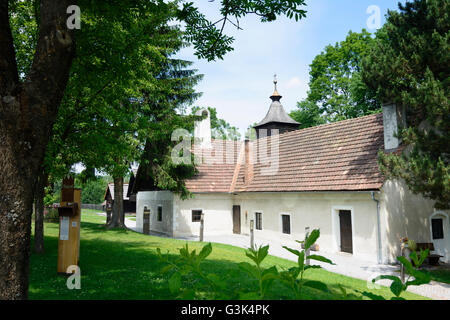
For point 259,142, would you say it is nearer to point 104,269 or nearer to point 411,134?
point 411,134

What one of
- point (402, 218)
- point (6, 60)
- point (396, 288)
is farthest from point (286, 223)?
point (396, 288)

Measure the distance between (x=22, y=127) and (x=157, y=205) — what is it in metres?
23.8

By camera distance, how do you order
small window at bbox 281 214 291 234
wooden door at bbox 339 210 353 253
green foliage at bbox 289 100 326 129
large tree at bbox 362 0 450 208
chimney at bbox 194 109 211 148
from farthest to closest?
green foliage at bbox 289 100 326 129 < chimney at bbox 194 109 211 148 < small window at bbox 281 214 291 234 < wooden door at bbox 339 210 353 253 < large tree at bbox 362 0 450 208

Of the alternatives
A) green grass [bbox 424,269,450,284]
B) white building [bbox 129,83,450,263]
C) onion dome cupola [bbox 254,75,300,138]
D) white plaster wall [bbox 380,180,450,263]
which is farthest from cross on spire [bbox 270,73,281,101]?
green grass [bbox 424,269,450,284]

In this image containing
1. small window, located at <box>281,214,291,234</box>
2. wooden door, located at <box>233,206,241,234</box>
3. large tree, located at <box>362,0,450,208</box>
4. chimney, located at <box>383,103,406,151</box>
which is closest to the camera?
large tree, located at <box>362,0,450,208</box>

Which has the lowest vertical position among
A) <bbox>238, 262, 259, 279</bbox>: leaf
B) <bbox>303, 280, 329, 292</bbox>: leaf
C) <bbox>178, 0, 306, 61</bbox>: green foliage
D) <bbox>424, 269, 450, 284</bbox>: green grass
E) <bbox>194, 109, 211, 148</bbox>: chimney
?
<bbox>424, 269, 450, 284</bbox>: green grass

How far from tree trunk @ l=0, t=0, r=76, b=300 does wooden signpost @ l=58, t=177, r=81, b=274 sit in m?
6.19

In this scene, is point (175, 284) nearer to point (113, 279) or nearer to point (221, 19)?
point (221, 19)

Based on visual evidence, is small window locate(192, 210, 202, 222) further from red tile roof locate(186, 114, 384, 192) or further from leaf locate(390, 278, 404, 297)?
leaf locate(390, 278, 404, 297)

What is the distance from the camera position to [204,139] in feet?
84.2

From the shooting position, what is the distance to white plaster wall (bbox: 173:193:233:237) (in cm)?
2259

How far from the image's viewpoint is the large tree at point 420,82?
9.87 m

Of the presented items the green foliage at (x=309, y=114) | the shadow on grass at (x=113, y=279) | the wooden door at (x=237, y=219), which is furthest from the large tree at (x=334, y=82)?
the shadow on grass at (x=113, y=279)

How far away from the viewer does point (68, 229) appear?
342 inches
